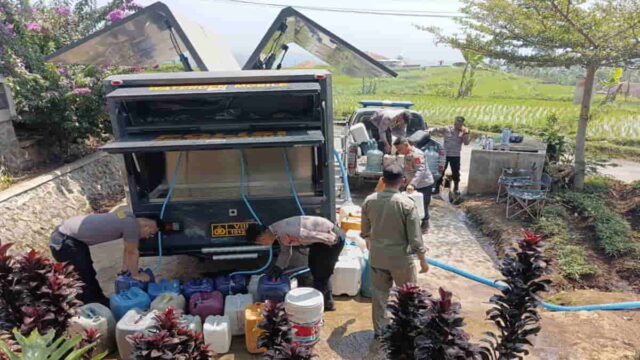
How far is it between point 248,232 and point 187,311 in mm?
1041

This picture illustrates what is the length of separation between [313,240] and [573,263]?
13.0 feet

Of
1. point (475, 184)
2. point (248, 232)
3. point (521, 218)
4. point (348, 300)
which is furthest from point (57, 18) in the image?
point (521, 218)

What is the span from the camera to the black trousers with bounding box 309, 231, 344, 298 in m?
4.50

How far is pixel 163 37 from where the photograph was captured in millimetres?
5934

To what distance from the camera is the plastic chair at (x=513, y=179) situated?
8078 mm

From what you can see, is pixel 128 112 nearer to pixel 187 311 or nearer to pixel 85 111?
pixel 187 311

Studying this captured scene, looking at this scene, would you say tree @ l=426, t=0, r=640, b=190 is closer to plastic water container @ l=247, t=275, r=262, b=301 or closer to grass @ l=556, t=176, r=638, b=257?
grass @ l=556, t=176, r=638, b=257

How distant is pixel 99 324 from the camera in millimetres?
3832

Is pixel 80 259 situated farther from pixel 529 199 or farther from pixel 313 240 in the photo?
pixel 529 199

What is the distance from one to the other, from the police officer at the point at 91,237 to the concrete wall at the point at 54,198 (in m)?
2.10

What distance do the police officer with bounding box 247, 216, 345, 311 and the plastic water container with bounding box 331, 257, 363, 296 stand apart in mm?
247

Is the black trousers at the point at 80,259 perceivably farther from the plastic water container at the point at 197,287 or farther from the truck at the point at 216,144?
the plastic water container at the point at 197,287

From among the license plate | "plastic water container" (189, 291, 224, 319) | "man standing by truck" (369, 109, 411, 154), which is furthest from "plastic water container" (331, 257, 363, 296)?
"man standing by truck" (369, 109, 411, 154)

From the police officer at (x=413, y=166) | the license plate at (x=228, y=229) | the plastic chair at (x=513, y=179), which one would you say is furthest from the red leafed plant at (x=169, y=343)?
the plastic chair at (x=513, y=179)
